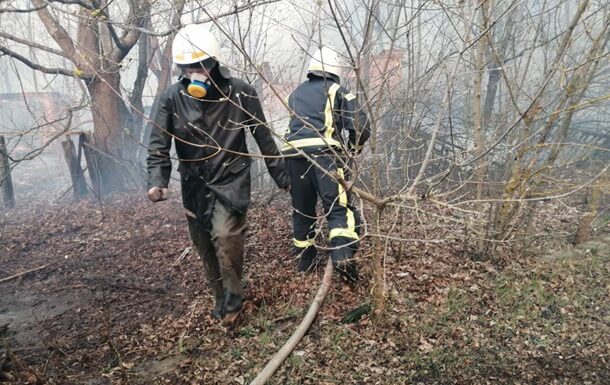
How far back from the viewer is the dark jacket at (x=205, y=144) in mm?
3260

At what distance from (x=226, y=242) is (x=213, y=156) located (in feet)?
2.15

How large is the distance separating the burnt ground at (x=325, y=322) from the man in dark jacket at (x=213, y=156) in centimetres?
51

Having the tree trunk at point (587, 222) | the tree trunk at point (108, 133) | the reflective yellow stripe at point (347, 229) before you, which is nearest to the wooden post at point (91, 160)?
the tree trunk at point (108, 133)

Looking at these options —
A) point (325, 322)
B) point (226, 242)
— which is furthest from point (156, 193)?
point (325, 322)

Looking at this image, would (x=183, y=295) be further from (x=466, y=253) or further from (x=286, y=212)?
(x=466, y=253)

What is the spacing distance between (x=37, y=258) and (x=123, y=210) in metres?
2.17

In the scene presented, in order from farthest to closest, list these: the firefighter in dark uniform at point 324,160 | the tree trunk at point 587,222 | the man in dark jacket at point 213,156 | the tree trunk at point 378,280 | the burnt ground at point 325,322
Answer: the tree trunk at point 587,222
the firefighter in dark uniform at point 324,160
the man in dark jacket at point 213,156
the tree trunk at point 378,280
the burnt ground at point 325,322

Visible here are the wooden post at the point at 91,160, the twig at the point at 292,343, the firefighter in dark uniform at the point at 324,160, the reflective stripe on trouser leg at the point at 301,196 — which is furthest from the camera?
the wooden post at the point at 91,160

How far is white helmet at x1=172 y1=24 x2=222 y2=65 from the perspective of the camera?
308 centimetres

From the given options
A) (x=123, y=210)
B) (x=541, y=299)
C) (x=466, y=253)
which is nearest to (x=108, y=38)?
(x=123, y=210)

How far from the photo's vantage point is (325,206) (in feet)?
12.8

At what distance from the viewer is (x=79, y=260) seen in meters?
5.30

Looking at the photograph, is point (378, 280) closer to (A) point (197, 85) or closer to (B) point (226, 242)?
(B) point (226, 242)

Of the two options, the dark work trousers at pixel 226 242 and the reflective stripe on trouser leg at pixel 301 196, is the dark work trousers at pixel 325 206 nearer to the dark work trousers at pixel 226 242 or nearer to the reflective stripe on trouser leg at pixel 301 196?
the reflective stripe on trouser leg at pixel 301 196
